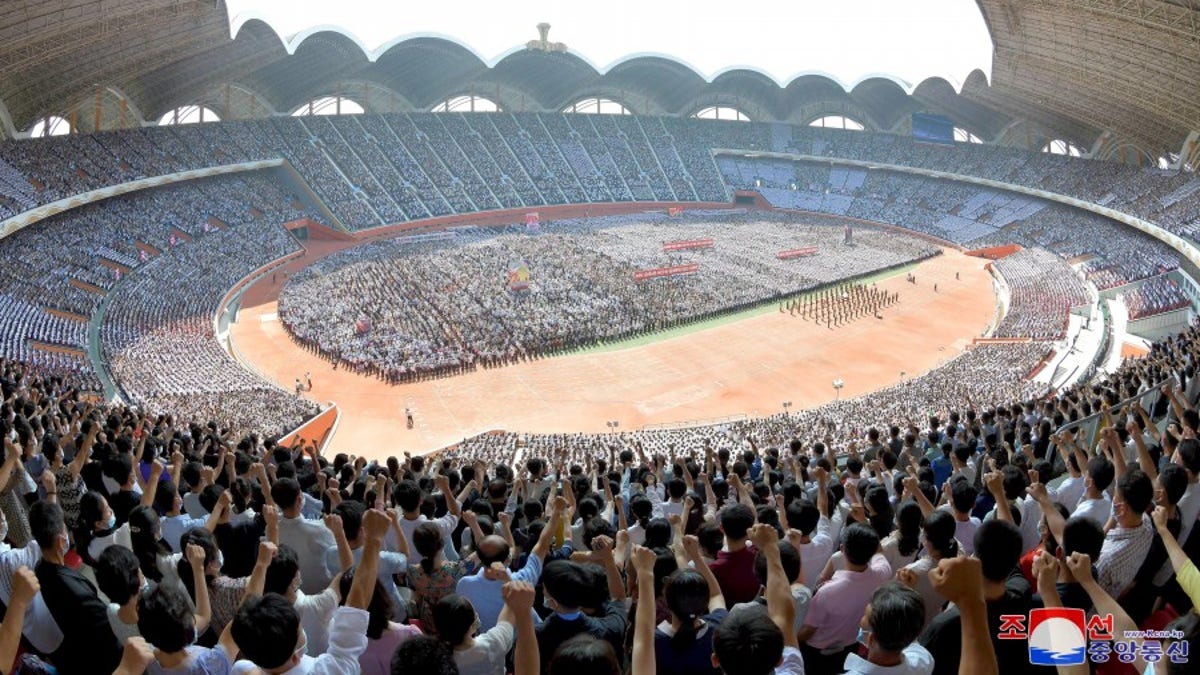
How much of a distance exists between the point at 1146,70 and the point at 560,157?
47.8 metres

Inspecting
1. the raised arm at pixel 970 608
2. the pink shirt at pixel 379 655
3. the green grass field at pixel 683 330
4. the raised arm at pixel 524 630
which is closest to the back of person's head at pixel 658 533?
the pink shirt at pixel 379 655

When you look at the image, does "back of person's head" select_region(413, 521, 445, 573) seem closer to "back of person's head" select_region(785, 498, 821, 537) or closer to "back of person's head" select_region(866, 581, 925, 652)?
"back of person's head" select_region(785, 498, 821, 537)

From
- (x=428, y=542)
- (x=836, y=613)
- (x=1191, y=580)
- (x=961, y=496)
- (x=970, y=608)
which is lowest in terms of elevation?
(x=961, y=496)

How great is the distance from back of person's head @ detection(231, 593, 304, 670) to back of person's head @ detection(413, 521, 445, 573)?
2.17 meters

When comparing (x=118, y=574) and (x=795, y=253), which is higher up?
(x=118, y=574)

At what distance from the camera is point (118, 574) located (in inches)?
239

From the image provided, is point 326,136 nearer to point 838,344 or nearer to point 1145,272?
point 838,344

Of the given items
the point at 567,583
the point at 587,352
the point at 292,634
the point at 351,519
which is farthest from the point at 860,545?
the point at 587,352

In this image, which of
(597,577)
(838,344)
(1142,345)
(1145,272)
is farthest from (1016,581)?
(1145,272)

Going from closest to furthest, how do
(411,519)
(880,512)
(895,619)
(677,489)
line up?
1. (895,619)
2. (880,512)
3. (411,519)
4. (677,489)

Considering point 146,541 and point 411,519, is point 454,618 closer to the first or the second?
point 146,541

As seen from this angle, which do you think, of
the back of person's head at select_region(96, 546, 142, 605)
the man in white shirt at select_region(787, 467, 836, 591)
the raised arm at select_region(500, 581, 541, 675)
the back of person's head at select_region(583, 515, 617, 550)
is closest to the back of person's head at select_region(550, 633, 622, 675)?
the raised arm at select_region(500, 581, 541, 675)

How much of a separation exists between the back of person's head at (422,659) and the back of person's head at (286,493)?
179 inches

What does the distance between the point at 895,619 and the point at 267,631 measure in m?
3.34
